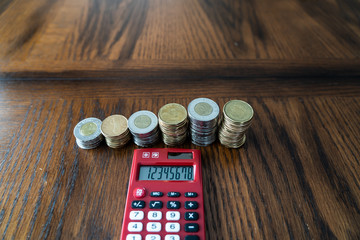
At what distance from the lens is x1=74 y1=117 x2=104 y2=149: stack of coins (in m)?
0.61

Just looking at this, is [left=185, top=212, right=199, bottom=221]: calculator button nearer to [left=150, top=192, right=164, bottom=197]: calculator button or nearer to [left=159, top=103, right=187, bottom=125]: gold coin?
[left=150, top=192, right=164, bottom=197]: calculator button

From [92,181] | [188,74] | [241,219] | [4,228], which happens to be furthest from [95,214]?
[188,74]

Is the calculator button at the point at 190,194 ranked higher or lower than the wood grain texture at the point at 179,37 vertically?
lower

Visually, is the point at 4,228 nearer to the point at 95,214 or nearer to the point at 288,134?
the point at 95,214

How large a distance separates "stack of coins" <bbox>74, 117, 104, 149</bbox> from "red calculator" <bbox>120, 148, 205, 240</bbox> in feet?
Answer: 0.36

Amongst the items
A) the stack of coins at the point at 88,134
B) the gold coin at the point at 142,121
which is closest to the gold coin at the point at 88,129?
the stack of coins at the point at 88,134

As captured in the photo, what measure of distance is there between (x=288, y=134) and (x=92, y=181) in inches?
19.5

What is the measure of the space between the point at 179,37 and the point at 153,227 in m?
0.66

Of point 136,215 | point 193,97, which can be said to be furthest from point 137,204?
point 193,97

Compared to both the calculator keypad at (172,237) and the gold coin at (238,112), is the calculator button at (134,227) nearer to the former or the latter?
the calculator keypad at (172,237)

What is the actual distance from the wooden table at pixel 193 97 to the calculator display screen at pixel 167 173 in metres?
0.04

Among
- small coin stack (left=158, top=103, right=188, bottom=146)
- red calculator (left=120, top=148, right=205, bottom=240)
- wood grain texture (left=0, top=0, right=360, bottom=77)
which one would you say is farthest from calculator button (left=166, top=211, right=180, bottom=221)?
wood grain texture (left=0, top=0, right=360, bottom=77)

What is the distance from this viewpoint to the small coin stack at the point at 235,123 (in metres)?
0.57

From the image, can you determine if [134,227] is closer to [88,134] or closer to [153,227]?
[153,227]
